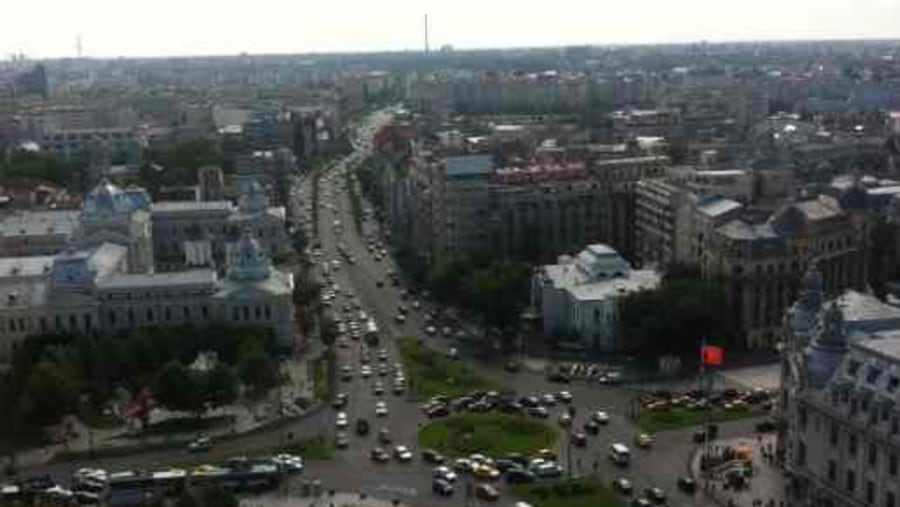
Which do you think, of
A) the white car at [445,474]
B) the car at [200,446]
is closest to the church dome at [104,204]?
the car at [200,446]

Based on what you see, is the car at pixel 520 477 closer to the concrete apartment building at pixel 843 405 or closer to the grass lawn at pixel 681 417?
the grass lawn at pixel 681 417

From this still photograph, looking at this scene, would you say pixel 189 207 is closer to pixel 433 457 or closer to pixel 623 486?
pixel 433 457

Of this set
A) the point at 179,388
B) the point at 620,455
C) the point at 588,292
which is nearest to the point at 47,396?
the point at 179,388

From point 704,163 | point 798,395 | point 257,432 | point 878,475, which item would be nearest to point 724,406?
point 798,395

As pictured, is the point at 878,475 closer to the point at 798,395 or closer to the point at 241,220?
the point at 798,395

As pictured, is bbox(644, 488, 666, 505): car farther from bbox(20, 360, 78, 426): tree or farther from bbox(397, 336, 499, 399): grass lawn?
bbox(20, 360, 78, 426): tree

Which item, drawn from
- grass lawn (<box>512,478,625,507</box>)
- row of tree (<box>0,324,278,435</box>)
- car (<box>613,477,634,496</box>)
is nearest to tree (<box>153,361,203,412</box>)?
row of tree (<box>0,324,278,435</box>)

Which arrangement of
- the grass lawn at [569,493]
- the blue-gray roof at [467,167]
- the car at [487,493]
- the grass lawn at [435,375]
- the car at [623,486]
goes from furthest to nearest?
the blue-gray roof at [467,167], the grass lawn at [435,375], the car at [623,486], the car at [487,493], the grass lawn at [569,493]
